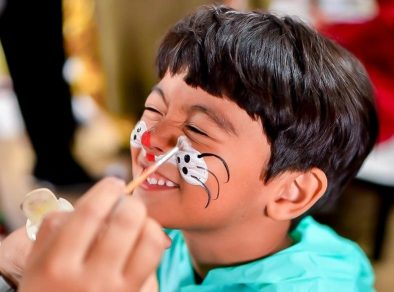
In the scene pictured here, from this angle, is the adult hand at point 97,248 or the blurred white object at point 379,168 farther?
the blurred white object at point 379,168

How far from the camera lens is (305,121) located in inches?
30.6

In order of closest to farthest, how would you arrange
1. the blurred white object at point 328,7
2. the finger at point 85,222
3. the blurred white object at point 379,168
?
the finger at point 85,222 < the blurred white object at point 379,168 < the blurred white object at point 328,7

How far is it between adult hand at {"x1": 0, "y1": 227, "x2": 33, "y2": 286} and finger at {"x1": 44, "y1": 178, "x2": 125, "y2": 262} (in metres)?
0.32

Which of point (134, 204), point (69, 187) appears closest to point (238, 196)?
point (134, 204)

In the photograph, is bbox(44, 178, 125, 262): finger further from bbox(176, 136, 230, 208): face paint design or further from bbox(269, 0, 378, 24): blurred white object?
bbox(269, 0, 378, 24): blurred white object

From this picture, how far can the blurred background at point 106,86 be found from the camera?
5.36ft

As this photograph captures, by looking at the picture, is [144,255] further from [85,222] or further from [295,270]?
[295,270]

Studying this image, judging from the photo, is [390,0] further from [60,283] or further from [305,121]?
[60,283]

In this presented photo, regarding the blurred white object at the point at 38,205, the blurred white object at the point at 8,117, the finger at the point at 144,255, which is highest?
the finger at the point at 144,255

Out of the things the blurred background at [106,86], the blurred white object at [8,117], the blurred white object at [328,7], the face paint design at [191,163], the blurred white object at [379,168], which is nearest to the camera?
the face paint design at [191,163]

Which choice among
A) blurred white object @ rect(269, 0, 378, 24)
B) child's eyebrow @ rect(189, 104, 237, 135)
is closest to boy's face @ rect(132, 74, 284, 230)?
child's eyebrow @ rect(189, 104, 237, 135)

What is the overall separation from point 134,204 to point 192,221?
30 centimetres

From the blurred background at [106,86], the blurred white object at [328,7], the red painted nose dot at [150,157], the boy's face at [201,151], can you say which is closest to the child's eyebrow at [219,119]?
the boy's face at [201,151]

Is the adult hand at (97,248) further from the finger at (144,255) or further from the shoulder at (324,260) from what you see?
the shoulder at (324,260)
